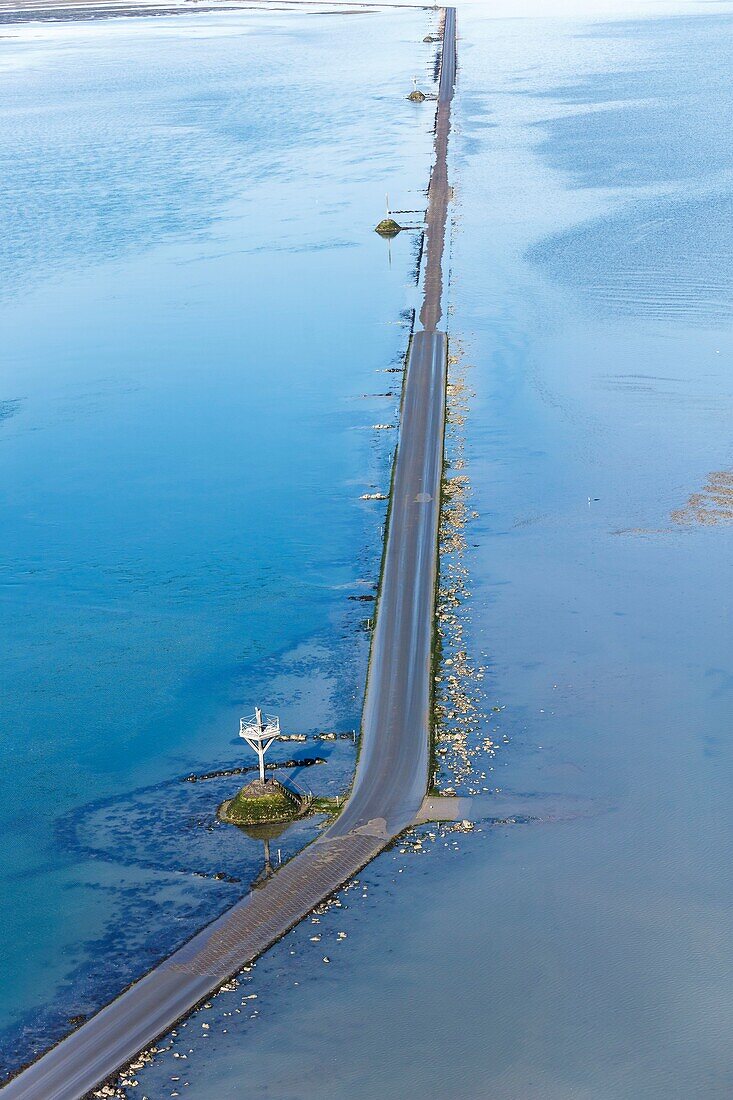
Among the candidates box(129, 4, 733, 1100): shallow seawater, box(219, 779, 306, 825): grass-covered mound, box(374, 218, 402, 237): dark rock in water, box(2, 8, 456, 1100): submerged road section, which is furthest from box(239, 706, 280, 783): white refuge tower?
box(374, 218, 402, 237): dark rock in water

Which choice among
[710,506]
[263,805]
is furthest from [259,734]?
[710,506]

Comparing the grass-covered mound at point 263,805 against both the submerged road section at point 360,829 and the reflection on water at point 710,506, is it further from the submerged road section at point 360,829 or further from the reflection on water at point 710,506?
the reflection on water at point 710,506

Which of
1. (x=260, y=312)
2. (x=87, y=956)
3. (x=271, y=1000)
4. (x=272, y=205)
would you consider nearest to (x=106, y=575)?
(x=87, y=956)

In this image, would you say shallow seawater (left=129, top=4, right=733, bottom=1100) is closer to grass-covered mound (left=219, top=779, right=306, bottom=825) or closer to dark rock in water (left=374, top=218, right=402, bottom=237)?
grass-covered mound (left=219, top=779, right=306, bottom=825)

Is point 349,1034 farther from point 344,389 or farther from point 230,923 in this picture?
point 344,389

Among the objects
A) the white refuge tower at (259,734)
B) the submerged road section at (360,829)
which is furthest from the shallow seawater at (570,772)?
the white refuge tower at (259,734)

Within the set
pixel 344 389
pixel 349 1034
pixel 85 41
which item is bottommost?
pixel 349 1034

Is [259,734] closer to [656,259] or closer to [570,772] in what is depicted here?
[570,772]
